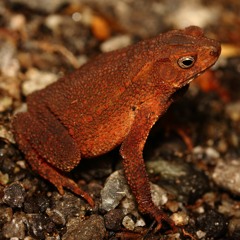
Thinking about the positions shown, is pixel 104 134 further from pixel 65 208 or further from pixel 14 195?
pixel 14 195

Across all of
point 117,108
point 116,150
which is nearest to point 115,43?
point 116,150

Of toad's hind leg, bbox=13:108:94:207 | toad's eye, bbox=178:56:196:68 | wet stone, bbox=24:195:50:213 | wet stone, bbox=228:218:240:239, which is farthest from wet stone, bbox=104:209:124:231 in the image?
toad's eye, bbox=178:56:196:68

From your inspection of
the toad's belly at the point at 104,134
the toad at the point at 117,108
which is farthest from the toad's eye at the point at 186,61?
the toad's belly at the point at 104,134

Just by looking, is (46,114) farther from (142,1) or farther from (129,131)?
(142,1)

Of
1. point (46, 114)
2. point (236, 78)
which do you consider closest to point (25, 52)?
point (46, 114)

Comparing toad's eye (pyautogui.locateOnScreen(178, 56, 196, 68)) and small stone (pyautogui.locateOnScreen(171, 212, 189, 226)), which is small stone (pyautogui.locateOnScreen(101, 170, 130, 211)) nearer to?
small stone (pyautogui.locateOnScreen(171, 212, 189, 226))

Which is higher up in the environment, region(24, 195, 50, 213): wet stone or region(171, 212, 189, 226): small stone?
region(171, 212, 189, 226): small stone
